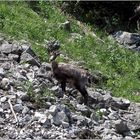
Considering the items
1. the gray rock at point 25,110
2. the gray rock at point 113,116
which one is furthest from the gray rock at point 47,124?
the gray rock at point 113,116

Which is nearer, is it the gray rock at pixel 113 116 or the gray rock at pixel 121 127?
the gray rock at pixel 121 127

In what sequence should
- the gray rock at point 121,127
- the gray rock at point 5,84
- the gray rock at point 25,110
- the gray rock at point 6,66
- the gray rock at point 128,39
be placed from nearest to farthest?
the gray rock at point 25,110 → the gray rock at point 121,127 → the gray rock at point 5,84 → the gray rock at point 6,66 → the gray rock at point 128,39

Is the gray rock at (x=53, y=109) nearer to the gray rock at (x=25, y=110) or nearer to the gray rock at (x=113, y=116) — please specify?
the gray rock at (x=25, y=110)

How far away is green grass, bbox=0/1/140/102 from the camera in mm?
16141

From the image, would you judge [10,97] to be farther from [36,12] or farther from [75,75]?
[36,12]

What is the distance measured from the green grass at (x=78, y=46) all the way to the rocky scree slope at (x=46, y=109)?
1733 mm

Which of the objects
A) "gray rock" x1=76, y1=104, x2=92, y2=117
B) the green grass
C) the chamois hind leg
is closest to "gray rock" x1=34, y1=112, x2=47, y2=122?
"gray rock" x1=76, y1=104, x2=92, y2=117

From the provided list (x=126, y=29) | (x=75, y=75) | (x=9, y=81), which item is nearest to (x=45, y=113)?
(x=9, y=81)

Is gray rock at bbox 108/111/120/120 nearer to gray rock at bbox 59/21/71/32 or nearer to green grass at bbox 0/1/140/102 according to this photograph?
green grass at bbox 0/1/140/102

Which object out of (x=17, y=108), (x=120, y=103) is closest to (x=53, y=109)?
(x=17, y=108)

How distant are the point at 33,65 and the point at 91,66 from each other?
122 inches

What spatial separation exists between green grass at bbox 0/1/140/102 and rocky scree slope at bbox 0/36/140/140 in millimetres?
1733

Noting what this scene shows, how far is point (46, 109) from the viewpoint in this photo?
11344 mm

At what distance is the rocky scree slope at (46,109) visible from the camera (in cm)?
1064
